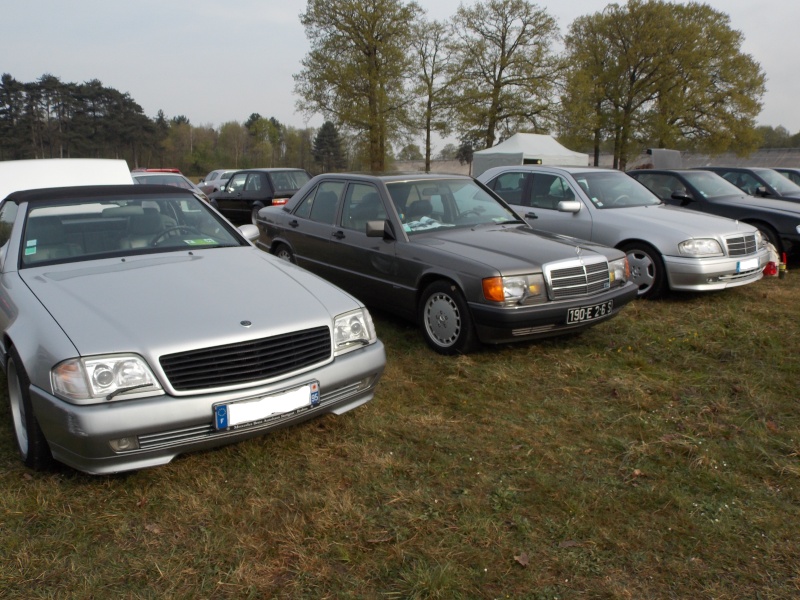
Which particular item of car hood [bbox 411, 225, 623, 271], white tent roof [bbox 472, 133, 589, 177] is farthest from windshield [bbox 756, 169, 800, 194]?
white tent roof [bbox 472, 133, 589, 177]

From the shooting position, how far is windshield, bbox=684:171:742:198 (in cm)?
930

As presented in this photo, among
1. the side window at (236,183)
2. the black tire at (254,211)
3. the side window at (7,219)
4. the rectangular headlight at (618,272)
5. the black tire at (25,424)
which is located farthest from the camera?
the side window at (236,183)

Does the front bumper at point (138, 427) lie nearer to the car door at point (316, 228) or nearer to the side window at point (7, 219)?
the side window at point (7, 219)

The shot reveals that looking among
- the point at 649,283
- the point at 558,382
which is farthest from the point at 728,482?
the point at 649,283

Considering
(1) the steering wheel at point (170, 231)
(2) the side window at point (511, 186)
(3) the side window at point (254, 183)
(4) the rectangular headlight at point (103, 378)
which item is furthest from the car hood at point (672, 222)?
(3) the side window at point (254, 183)

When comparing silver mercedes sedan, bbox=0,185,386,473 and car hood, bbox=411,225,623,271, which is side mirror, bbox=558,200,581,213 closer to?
car hood, bbox=411,225,623,271

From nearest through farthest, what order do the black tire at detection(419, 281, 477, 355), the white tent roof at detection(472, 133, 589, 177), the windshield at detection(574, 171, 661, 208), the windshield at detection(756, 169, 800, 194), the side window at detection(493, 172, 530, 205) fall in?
1. the black tire at detection(419, 281, 477, 355)
2. the windshield at detection(574, 171, 661, 208)
3. the side window at detection(493, 172, 530, 205)
4. the windshield at detection(756, 169, 800, 194)
5. the white tent roof at detection(472, 133, 589, 177)

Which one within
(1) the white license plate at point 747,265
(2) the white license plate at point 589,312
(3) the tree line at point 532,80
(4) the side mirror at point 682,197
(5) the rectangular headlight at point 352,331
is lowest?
(2) the white license plate at point 589,312

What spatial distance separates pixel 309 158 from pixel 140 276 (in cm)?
7149

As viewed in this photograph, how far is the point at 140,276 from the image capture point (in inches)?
140

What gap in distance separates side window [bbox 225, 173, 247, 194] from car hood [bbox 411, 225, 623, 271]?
999 cm

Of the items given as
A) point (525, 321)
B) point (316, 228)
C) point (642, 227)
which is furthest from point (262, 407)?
point (642, 227)

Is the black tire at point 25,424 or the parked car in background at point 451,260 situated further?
the parked car in background at point 451,260

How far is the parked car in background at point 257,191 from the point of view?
1375cm
